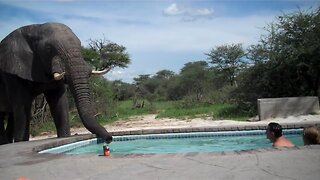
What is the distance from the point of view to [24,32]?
9789 millimetres

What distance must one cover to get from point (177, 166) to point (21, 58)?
5.76 meters

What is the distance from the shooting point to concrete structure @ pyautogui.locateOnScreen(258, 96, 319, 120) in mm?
16984

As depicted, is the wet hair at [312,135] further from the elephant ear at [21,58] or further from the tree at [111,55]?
the tree at [111,55]

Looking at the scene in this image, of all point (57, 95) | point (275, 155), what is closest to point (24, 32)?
point (57, 95)

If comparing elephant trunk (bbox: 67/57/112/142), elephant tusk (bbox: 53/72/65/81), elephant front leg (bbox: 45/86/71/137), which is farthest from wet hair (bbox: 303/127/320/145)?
elephant front leg (bbox: 45/86/71/137)

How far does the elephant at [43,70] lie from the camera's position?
8891 mm

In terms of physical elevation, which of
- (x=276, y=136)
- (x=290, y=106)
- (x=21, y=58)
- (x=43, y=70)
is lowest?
(x=276, y=136)

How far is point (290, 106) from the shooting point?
56.3 feet

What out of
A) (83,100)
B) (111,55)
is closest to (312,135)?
(83,100)

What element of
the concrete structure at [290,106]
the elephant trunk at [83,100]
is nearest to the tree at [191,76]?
the concrete structure at [290,106]

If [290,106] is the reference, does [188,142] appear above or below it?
below

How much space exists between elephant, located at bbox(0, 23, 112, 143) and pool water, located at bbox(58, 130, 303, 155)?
50.1 inches

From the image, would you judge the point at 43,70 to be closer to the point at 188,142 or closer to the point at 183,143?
the point at 183,143

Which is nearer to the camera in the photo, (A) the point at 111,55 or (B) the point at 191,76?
(A) the point at 111,55
